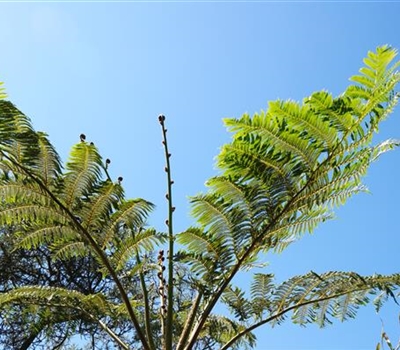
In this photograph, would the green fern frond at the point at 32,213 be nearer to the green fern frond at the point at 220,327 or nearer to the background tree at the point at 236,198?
the background tree at the point at 236,198

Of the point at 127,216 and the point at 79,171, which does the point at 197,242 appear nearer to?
the point at 127,216

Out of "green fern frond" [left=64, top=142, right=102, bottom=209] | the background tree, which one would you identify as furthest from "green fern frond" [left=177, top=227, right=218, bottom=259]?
"green fern frond" [left=64, top=142, right=102, bottom=209]

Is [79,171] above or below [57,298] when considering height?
above

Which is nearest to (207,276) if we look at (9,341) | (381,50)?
(381,50)

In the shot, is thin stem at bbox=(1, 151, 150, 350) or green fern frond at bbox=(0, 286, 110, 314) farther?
green fern frond at bbox=(0, 286, 110, 314)

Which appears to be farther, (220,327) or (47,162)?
(220,327)

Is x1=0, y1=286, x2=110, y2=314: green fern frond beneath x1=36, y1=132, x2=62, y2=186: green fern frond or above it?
beneath

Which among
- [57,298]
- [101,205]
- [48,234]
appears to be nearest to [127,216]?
[101,205]

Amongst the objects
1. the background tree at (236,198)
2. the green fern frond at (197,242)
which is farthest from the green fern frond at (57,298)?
the green fern frond at (197,242)

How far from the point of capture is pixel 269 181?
7.78 ft

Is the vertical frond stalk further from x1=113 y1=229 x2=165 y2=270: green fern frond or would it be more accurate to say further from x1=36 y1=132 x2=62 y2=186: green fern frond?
x1=36 y1=132 x2=62 y2=186: green fern frond

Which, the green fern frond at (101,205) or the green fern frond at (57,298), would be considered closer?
the green fern frond at (101,205)

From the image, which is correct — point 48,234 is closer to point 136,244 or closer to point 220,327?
point 136,244

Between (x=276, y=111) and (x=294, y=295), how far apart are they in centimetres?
94
